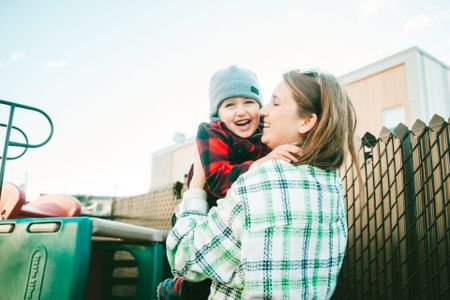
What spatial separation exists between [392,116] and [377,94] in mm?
709

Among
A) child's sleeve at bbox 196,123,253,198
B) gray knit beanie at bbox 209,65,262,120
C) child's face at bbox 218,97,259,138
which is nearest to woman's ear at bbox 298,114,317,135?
child's sleeve at bbox 196,123,253,198

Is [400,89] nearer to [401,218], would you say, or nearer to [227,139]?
[401,218]

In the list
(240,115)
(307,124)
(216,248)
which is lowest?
(216,248)

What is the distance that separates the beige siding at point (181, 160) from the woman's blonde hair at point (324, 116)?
14.2m

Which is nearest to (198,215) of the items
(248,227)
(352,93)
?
(248,227)

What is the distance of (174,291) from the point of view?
1.45 m

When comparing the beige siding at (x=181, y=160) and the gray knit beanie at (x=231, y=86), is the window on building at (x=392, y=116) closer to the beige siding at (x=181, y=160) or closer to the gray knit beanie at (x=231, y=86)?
the gray knit beanie at (x=231, y=86)

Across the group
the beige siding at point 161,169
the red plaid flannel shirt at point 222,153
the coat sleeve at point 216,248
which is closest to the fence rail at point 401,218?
the red plaid flannel shirt at point 222,153

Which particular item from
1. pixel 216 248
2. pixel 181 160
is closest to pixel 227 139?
pixel 216 248

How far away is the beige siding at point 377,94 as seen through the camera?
30.6 ft

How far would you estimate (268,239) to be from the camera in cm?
105

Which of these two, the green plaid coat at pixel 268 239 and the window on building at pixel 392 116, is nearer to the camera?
the green plaid coat at pixel 268 239

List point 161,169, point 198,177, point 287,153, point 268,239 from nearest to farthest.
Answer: point 268,239
point 287,153
point 198,177
point 161,169

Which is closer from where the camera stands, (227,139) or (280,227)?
(280,227)
